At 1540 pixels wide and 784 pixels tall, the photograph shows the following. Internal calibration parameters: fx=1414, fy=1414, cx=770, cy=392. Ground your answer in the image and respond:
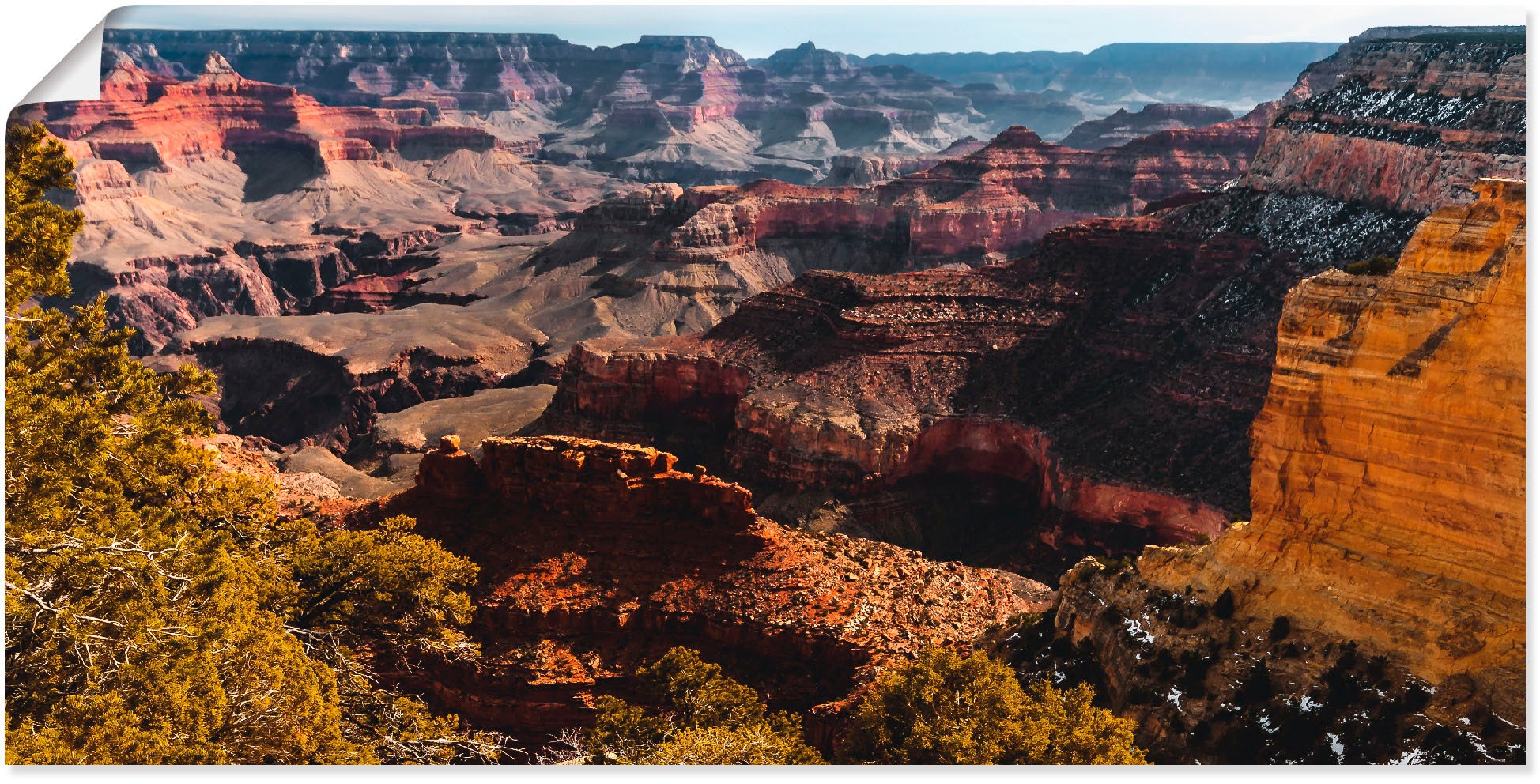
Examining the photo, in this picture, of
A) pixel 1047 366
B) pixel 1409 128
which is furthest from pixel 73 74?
pixel 1409 128

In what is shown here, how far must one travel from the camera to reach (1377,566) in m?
27.2

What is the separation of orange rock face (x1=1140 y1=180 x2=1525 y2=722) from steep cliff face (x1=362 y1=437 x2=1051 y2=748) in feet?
41.4

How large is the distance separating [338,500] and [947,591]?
20.3 m

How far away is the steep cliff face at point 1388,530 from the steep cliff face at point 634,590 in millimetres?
10564

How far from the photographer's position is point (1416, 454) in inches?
1041

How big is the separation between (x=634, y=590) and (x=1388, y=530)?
65.6 ft

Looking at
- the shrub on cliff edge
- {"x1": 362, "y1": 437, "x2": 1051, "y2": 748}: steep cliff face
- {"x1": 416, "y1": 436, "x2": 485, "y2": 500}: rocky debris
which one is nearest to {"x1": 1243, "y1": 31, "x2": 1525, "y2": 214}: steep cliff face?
{"x1": 362, "y1": 437, "x2": 1051, "y2": 748}: steep cliff face

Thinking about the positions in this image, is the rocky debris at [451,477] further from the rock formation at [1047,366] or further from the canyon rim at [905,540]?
the rock formation at [1047,366]

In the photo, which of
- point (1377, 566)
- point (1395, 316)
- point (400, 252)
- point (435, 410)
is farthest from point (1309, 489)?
point (400, 252)

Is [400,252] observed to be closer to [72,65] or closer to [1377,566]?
[72,65]

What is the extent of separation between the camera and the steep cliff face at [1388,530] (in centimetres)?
2531

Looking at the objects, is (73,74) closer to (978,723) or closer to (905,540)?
(978,723)

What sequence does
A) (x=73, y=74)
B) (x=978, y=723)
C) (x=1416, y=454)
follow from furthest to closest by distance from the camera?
(x=73, y=74)
(x=978, y=723)
(x=1416, y=454)

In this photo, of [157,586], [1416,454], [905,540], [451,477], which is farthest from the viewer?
[905,540]
